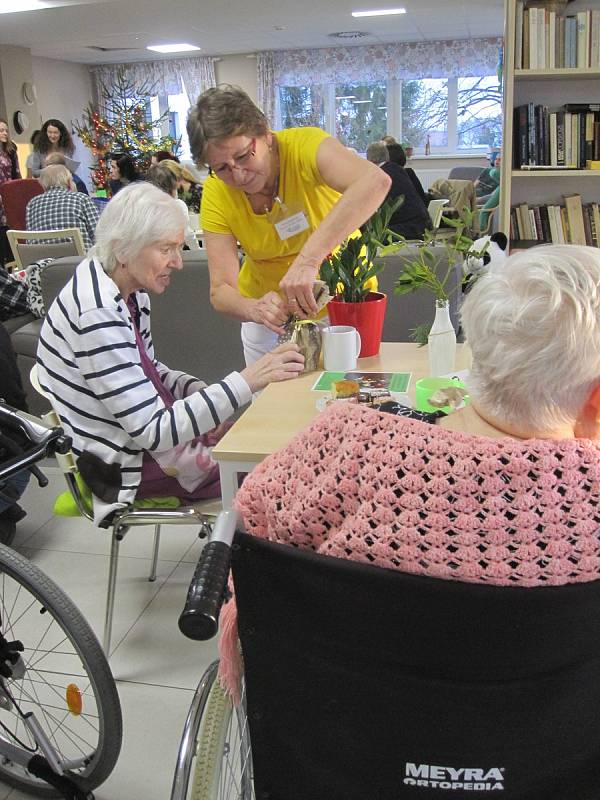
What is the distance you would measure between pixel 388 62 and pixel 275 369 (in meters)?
10.2

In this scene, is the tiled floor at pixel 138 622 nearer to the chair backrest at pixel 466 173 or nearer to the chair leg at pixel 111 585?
the chair leg at pixel 111 585

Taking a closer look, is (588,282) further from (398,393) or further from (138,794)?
(138,794)

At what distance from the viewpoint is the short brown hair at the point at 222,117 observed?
190cm

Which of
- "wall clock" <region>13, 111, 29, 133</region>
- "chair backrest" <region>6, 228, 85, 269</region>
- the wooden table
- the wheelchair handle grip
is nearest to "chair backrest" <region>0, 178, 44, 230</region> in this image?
"chair backrest" <region>6, 228, 85, 269</region>

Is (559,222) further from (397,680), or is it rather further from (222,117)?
(397,680)

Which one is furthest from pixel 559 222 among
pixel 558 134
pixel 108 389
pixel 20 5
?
pixel 20 5

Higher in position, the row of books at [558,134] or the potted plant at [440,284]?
the row of books at [558,134]

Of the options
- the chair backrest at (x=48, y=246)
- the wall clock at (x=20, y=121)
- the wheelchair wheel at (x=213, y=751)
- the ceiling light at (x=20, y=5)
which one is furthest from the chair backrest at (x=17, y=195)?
the wheelchair wheel at (x=213, y=751)

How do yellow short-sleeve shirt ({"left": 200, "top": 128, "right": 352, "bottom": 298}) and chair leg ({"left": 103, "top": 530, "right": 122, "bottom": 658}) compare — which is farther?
yellow short-sleeve shirt ({"left": 200, "top": 128, "right": 352, "bottom": 298})

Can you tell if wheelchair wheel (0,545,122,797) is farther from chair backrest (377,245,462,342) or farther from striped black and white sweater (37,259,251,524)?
chair backrest (377,245,462,342)

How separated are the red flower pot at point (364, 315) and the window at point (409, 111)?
31.6ft

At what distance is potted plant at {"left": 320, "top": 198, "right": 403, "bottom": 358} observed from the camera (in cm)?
187

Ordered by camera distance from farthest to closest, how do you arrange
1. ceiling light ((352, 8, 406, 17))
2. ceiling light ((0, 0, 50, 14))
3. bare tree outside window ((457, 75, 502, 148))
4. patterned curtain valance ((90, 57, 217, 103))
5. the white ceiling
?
patterned curtain valance ((90, 57, 217, 103))
bare tree outside window ((457, 75, 502, 148))
ceiling light ((352, 8, 406, 17))
the white ceiling
ceiling light ((0, 0, 50, 14))

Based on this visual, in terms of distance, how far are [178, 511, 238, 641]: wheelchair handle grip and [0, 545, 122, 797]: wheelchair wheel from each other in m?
0.69
